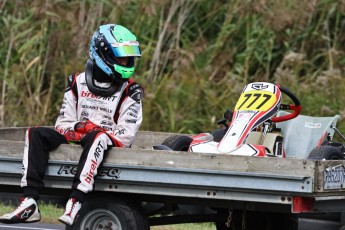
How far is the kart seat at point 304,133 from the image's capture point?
32.7 feet

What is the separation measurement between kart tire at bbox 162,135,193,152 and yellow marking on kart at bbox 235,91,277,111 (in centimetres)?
53

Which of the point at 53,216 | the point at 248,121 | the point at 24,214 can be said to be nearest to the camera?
the point at 24,214

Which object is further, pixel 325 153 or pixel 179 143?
pixel 179 143

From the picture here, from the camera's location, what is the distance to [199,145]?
29.7 ft

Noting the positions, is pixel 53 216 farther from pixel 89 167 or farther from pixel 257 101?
pixel 89 167

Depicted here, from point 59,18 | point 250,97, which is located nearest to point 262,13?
point 59,18

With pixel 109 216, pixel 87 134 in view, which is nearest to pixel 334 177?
pixel 109 216

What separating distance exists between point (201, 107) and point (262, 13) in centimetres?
187

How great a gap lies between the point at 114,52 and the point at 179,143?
3.47ft

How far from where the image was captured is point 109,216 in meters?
8.31

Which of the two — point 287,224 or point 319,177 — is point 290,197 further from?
point 287,224

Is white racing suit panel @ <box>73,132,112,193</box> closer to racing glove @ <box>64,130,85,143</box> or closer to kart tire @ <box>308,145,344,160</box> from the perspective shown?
racing glove @ <box>64,130,85,143</box>

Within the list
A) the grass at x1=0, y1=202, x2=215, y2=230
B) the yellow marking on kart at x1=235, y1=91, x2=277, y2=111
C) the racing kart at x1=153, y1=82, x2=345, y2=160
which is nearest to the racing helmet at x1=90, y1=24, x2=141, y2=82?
the racing kart at x1=153, y1=82, x2=345, y2=160

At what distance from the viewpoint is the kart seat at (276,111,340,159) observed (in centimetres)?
996
